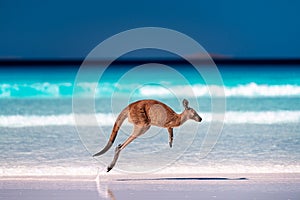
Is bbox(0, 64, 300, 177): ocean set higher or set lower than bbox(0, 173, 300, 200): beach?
higher

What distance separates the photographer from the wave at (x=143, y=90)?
7.33 metres

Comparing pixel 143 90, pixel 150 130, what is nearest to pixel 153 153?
pixel 150 130

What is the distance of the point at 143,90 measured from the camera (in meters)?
7.80

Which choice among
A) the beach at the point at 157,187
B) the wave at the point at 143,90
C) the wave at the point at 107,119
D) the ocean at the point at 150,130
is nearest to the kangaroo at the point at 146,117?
the beach at the point at 157,187

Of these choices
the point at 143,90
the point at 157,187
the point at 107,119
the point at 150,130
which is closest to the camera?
the point at 157,187

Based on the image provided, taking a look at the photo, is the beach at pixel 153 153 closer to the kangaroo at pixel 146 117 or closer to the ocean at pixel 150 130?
the ocean at pixel 150 130

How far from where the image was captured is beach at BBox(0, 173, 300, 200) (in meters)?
2.65

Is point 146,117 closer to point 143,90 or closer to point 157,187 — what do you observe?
point 157,187

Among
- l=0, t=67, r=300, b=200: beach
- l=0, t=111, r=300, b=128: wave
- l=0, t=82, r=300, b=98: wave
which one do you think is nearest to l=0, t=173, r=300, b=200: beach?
l=0, t=67, r=300, b=200: beach

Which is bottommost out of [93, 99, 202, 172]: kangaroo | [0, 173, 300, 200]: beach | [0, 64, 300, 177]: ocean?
[0, 173, 300, 200]: beach

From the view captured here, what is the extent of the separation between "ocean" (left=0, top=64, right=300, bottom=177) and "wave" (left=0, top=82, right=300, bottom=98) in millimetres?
10

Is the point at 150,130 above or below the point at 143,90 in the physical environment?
below

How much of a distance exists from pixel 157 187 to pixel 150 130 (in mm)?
1857

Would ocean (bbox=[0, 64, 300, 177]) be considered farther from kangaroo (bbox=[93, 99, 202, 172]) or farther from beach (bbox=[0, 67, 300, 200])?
kangaroo (bbox=[93, 99, 202, 172])
